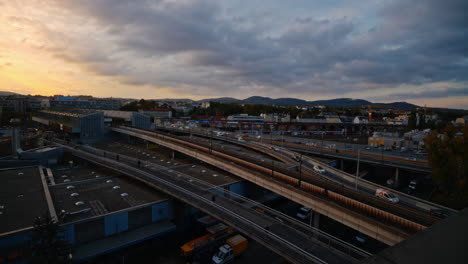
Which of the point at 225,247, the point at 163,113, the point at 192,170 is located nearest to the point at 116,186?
the point at 192,170

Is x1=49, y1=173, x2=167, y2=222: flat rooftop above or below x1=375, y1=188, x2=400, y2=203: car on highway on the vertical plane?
below

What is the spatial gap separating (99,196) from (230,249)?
49.0 feet

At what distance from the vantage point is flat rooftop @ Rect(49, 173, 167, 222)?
→ 2145 cm

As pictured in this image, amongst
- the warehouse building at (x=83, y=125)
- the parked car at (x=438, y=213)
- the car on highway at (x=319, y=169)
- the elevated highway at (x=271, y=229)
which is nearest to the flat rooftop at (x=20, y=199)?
the elevated highway at (x=271, y=229)

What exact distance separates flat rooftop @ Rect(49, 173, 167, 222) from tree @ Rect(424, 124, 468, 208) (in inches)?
1248

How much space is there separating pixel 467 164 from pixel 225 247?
2729 cm

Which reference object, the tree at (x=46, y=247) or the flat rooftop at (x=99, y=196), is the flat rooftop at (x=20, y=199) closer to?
the flat rooftop at (x=99, y=196)

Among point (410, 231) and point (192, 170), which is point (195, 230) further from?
point (410, 231)

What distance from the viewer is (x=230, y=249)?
19.2 metres

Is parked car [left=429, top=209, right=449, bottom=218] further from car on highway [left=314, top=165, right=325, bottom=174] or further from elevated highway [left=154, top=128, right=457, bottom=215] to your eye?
car on highway [left=314, top=165, right=325, bottom=174]

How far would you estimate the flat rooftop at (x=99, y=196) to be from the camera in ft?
70.4

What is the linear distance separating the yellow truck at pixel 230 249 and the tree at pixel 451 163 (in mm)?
23704

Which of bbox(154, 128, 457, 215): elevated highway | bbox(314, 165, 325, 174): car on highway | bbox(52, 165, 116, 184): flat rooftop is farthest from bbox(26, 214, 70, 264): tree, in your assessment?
bbox(314, 165, 325, 174): car on highway

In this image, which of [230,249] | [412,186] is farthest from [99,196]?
[412,186]
